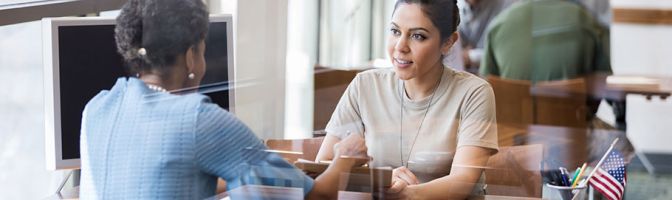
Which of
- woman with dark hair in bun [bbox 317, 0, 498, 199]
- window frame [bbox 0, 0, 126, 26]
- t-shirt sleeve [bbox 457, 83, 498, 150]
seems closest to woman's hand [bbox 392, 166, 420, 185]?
woman with dark hair in bun [bbox 317, 0, 498, 199]

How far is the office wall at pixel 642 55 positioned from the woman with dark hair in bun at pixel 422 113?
0.38 meters

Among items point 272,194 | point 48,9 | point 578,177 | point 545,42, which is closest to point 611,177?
point 578,177

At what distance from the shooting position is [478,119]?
1.92 metres

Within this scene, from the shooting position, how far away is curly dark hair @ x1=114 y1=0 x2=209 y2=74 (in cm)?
191

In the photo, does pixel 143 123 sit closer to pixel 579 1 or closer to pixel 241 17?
pixel 241 17

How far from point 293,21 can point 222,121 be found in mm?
297

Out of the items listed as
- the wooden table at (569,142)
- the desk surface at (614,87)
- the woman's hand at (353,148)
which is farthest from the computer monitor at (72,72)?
the desk surface at (614,87)

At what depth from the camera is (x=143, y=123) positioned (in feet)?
6.23

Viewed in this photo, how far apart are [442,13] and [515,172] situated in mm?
367

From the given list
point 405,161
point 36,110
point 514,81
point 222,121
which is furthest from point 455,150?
point 36,110

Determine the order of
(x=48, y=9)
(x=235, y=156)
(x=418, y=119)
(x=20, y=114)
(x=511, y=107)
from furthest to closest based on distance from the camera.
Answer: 1. (x=20, y=114)
2. (x=48, y=9)
3. (x=511, y=107)
4. (x=418, y=119)
5. (x=235, y=156)

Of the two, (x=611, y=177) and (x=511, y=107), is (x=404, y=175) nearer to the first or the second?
(x=511, y=107)

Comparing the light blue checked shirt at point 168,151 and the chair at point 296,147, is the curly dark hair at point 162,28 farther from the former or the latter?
the chair at point 296,147

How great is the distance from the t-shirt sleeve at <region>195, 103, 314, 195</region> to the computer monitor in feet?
0.66
